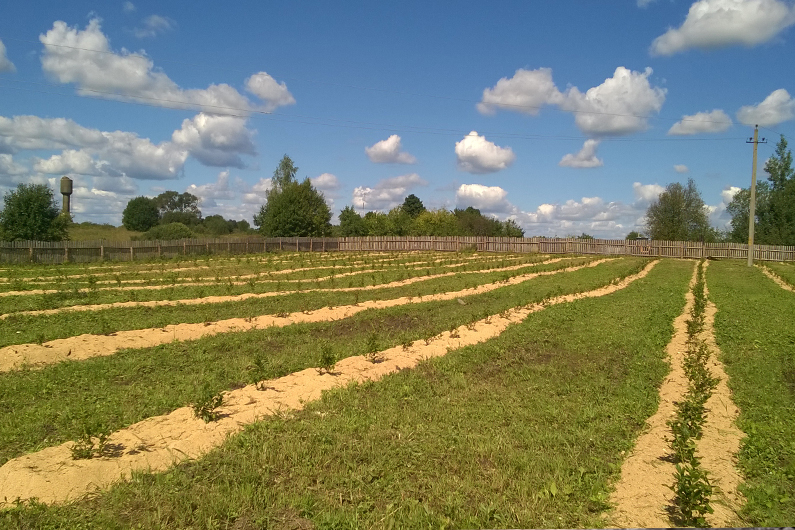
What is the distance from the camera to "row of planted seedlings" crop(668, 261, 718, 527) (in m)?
4.13

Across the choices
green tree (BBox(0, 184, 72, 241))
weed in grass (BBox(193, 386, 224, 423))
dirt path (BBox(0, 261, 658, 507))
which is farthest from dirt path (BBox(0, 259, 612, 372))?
green tree (BBox(0, 184, 72, 241))

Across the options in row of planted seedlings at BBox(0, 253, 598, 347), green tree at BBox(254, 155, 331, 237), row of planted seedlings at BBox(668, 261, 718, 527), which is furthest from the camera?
green tree at BBox(254, 155, 331, 237)

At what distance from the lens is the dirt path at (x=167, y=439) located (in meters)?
4.64

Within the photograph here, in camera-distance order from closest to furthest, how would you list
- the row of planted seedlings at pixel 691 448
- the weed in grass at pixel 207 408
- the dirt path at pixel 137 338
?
the row of planted seedlings at pixel 691 448, the weed in grass at pixel 207 408, the dirt path at pixel 137 338

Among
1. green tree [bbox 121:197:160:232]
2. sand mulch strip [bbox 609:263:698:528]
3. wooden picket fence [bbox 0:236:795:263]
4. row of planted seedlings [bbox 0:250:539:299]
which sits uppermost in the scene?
green tree [bbox 121:197:160:232]

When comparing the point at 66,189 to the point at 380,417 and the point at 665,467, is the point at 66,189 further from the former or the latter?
the point at 665,467

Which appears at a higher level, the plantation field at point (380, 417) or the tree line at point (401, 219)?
the tree line at point (401, 219)

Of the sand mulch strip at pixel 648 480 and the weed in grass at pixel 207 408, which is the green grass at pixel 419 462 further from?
the weed in grass at pixel 207 408

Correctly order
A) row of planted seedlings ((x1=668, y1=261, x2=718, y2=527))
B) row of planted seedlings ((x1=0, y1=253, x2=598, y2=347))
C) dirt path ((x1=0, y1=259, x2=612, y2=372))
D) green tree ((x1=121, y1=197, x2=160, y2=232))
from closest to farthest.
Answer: row of planted seedlings ((x1=668, y1=261, x2=718, y2=527))
dirt path ((x1=0, y1=259, x2=612, y2=372))
row of planted seedlings ((x1=0, y1=253, x2=598, y2=347))
green tree ((x1=121, y1=197, x2=160, y2=232))

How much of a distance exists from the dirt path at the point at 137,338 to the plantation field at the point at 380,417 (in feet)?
0.18

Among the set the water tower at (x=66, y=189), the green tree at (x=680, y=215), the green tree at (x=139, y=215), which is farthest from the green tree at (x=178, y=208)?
the green tree at (x=680, y=215)

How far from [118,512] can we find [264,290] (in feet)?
49.3

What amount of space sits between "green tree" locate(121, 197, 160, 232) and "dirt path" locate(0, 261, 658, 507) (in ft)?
328

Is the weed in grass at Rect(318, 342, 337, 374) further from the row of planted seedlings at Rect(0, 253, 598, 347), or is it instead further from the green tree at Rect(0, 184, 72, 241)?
the green tree at Rect(0, 184, 72, 241)
